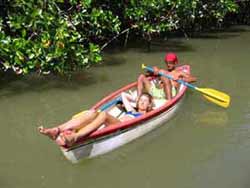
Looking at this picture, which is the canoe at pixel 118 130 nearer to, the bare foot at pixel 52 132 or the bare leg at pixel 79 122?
the bare leg at pixel 79 122

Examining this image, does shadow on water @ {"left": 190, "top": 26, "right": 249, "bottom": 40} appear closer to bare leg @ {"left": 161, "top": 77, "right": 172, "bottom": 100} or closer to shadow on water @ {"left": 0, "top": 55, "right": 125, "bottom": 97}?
shadow on water @ {"left": 0, "top": 55, "right": 125, "bottom": 97}

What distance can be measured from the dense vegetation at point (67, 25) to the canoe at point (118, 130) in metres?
1.48

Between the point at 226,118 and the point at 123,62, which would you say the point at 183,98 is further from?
the point at 123,62

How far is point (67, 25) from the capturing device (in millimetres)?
10797

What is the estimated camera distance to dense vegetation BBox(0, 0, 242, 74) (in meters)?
10.4

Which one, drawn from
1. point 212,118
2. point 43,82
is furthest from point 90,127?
point 43,82

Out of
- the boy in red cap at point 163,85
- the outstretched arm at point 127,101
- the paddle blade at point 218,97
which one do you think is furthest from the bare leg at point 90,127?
the paddle blade at point 218,97

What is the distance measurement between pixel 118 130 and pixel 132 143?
784 millimetres

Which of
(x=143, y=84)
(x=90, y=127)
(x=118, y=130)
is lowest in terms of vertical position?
(x=118, y=130)

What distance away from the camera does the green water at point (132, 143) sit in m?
7.98

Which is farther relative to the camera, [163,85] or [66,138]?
[163,85]

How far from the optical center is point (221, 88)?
12281 mm

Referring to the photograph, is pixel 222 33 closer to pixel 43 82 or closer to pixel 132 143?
pixel 43 82

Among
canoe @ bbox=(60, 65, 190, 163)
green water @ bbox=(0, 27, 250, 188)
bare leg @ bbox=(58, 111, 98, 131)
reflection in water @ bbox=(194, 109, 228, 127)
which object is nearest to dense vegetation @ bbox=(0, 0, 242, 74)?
green water @ bbox=(0, 27, 250, 188)
